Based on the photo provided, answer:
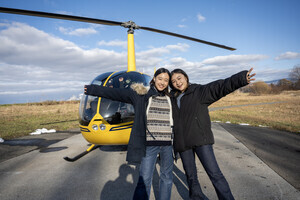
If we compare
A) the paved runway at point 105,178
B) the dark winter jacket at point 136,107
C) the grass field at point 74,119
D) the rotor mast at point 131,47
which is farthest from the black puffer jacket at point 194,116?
the grass field at point 74,119

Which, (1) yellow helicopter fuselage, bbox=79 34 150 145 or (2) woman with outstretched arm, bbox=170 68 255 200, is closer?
(2) woman with outstretched arm, bbox=170 68 255 200

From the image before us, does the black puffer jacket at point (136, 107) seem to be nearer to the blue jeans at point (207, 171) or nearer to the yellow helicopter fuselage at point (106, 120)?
the blue jeans at point (207, 171)

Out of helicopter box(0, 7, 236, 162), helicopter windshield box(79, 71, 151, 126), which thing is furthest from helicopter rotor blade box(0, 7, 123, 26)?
helicopter windshield box(79, 71, 151, 126)

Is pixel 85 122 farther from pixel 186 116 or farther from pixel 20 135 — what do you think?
pixel 20 135

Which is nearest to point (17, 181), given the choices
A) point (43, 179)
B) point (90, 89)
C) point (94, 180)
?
point (43, 179)

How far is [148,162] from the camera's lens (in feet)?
6.83

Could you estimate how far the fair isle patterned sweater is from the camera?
2119mm

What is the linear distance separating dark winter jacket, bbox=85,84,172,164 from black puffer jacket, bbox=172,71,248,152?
42 cm

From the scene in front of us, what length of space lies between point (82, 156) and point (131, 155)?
328 cm

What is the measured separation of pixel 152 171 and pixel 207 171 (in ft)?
2.44

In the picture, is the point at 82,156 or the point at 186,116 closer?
the point at 186,116

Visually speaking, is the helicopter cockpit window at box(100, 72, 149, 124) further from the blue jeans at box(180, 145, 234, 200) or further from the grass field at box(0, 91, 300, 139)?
the grass field at box(0, 91, 300, 139)

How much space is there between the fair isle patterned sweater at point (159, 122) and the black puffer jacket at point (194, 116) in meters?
0.13

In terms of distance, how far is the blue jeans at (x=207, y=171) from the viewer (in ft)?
7.17
